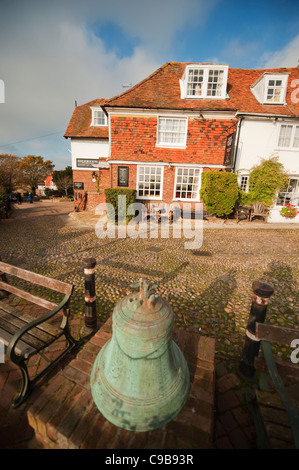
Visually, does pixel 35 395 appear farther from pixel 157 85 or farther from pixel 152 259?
pixel 157 85

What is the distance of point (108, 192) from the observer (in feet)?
33.5

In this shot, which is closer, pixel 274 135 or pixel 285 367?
pixel 285 367

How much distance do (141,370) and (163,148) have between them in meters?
12.1

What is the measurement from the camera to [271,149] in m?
12.5

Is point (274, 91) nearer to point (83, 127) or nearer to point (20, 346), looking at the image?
point (83, 127)

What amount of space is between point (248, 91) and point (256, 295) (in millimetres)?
16269

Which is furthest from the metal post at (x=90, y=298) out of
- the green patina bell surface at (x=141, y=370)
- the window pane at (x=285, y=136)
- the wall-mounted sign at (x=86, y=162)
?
the window pane at (x=285, y=136)

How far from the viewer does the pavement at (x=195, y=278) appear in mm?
1981

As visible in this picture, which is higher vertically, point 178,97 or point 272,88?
point 272,88

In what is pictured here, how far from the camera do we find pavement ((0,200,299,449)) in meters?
1.98

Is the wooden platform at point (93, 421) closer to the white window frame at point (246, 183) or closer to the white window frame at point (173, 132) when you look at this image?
the white window frame at point (173, 132)

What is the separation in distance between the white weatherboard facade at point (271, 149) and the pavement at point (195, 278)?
4.12 meters

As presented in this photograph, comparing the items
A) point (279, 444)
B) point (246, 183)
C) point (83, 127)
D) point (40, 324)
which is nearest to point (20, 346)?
point (40, 324)

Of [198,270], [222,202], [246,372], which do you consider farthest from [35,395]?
[222,202]
